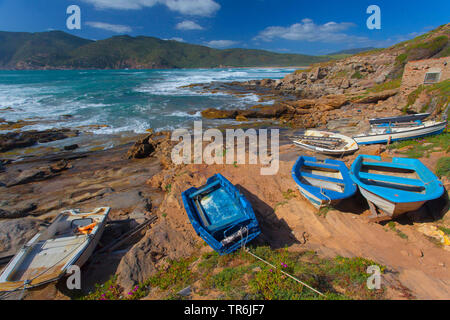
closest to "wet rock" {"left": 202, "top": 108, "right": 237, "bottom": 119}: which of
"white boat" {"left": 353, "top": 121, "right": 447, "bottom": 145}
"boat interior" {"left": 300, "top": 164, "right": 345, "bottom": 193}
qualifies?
"white boat" {"left": 353, "top": 121, "right": 447, "bottom": 145}

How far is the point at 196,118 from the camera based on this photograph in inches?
973

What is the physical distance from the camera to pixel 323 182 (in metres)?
8.20

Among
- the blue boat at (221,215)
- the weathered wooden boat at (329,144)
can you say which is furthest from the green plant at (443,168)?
the blue boat at (221,215)

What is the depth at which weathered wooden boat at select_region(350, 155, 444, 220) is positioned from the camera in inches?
223

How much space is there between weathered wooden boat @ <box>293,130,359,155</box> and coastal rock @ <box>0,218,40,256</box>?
13605mm

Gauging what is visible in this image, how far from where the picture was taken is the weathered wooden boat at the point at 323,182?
6657mm

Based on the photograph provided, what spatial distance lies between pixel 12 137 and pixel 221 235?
2207 cm

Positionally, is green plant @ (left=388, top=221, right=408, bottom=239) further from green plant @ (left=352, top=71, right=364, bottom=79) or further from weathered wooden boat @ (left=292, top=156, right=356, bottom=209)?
green plant @ (left=352, top=71, right=364, bottom=79)

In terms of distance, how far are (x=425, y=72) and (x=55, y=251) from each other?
25.6 m

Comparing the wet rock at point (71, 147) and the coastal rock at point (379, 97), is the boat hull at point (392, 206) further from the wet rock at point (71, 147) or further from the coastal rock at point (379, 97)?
the coastal rock at point (379, 97)

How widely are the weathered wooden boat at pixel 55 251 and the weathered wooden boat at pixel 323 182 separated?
23.3 ft

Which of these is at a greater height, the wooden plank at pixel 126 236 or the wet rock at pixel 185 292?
the wet rock at pixel 185 292

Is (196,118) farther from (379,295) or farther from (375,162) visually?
(379,295)

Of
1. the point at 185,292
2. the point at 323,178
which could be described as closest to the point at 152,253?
the point at 185,292
